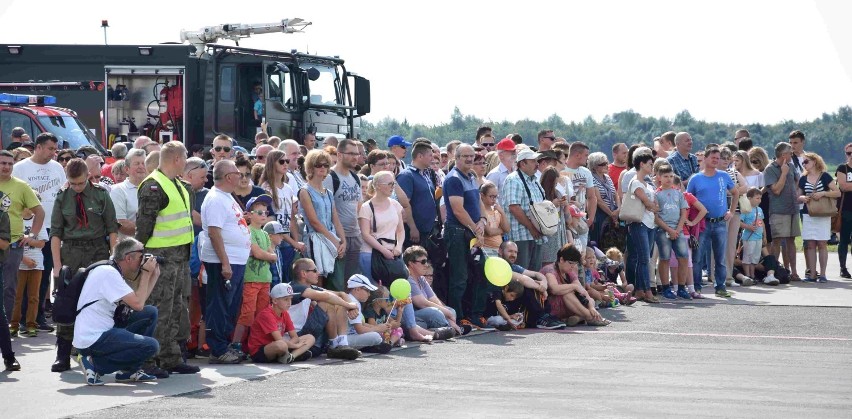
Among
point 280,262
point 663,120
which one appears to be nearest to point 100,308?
point 280,262

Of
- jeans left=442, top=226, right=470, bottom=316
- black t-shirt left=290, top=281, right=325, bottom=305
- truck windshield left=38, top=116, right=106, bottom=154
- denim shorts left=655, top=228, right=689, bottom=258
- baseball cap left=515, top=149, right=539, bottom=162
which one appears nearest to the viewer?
black t-shirt left=290, top=281, right=325, bottom=305

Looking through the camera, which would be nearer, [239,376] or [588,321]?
[239,376]

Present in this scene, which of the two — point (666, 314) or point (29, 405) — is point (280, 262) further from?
point (666, 314)

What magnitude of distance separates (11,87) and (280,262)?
12353 millimetres

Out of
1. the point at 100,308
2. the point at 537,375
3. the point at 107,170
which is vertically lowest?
the point at 537,375

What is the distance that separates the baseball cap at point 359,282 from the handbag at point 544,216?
3.15 meters

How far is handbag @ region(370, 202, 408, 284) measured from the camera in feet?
43.7

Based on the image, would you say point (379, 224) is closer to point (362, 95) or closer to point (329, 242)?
point (329, 242)

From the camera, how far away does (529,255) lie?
15.3 meters

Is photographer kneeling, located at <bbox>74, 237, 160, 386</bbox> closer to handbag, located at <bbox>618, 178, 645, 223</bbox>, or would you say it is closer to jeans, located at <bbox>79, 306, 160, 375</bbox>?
jeans, located at <bbox>79, 306, 160, 375</bbox>

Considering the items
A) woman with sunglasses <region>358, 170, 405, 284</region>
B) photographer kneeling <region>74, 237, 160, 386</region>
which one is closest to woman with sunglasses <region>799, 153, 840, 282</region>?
woman with sunglasses <region>358, 170, 405, 284</region>

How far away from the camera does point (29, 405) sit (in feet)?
29.9

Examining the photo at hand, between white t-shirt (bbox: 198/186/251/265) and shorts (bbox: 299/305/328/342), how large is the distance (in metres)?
0.89

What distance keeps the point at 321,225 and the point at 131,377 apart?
119 inches
